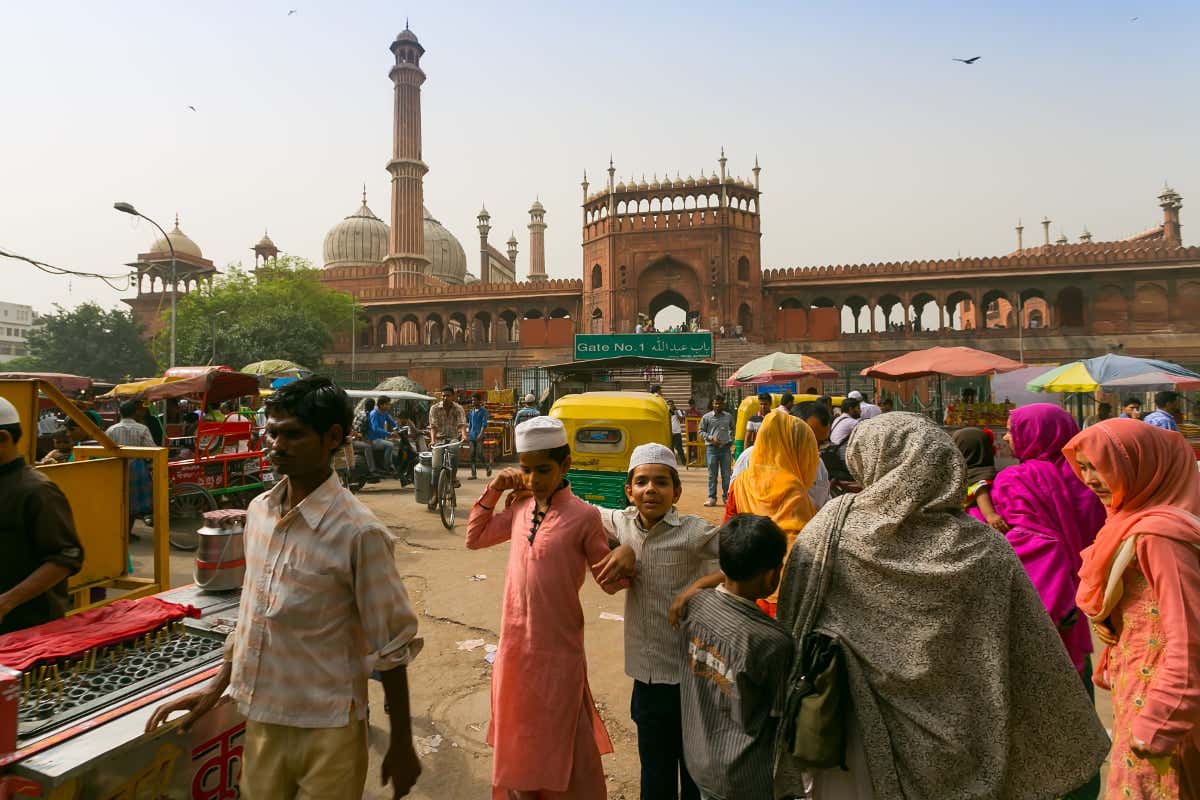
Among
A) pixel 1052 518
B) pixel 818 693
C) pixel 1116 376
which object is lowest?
pixel 818 693

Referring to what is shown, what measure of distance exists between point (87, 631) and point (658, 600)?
1953mm

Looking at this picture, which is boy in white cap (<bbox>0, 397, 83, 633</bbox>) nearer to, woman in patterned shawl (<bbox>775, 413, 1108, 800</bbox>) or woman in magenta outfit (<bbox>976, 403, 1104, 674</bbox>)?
woman in patterned shawl (<bbox>775, 413, 1108, 800</bbox>)

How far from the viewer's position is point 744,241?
32031 mm

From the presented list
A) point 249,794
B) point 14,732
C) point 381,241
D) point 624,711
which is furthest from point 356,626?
point 381,241

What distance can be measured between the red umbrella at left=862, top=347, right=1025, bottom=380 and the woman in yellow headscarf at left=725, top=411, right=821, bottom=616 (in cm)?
973

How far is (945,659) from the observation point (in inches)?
58.3

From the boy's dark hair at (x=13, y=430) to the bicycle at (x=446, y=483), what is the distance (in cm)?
509

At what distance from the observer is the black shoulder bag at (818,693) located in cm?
147

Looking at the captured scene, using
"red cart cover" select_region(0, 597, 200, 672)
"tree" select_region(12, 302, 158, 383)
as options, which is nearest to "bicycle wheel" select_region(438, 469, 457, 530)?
"red cart cover" select_region(0, 597, 200, 672)

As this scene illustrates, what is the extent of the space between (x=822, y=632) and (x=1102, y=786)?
6.94 feet

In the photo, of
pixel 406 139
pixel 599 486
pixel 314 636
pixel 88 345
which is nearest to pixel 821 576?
pixel 314 636

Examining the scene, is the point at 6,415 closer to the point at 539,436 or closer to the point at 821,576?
the point at 539,436

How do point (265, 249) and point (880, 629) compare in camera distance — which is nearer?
point (880, 629)

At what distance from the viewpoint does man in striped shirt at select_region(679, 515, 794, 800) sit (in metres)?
1.57
